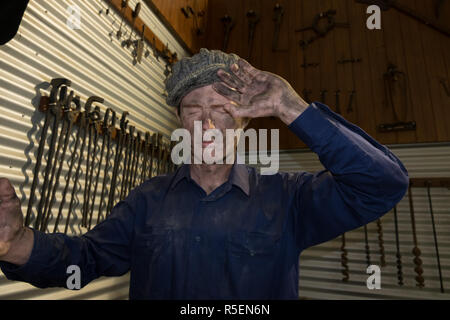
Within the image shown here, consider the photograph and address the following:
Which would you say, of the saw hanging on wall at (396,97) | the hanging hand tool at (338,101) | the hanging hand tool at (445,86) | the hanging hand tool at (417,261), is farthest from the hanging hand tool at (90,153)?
the hanging hand tool at (445,86)

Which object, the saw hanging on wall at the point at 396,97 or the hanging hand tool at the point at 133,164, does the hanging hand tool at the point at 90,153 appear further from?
the saw hanging on wall at the point at 396,97

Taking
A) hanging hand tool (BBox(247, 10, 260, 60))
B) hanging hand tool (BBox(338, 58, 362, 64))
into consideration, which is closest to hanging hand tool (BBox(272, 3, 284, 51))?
hanging hand tool (BBox(247, 10, 260, 60))

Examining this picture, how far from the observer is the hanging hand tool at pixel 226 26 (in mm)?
5098

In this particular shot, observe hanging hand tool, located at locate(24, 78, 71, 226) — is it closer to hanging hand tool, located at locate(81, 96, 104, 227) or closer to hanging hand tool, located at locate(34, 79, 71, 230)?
hanging hand tool, located at locate(34, 79, 71, 230)

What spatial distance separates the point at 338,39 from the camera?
4520 mm

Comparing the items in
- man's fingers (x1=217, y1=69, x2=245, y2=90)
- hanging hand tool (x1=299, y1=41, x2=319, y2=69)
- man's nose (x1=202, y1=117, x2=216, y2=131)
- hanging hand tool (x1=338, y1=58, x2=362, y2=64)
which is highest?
hanging hand tool (x1=299, y1=41, x2=319, y2=69)

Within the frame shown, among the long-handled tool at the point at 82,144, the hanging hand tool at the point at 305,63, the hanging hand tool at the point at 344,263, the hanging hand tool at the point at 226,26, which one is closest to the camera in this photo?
the long-handled tool at the point at 82,144

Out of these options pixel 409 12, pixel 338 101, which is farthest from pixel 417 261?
pixel 409 12

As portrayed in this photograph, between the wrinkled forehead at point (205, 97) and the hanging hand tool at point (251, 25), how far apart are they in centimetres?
347

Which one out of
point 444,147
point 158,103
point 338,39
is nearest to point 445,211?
point 444,147

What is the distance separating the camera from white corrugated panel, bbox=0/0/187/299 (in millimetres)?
1877

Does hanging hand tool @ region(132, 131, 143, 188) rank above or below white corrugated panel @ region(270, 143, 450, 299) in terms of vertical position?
above

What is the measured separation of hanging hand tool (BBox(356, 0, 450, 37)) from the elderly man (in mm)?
4170

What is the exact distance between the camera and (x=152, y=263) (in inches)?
61.4
